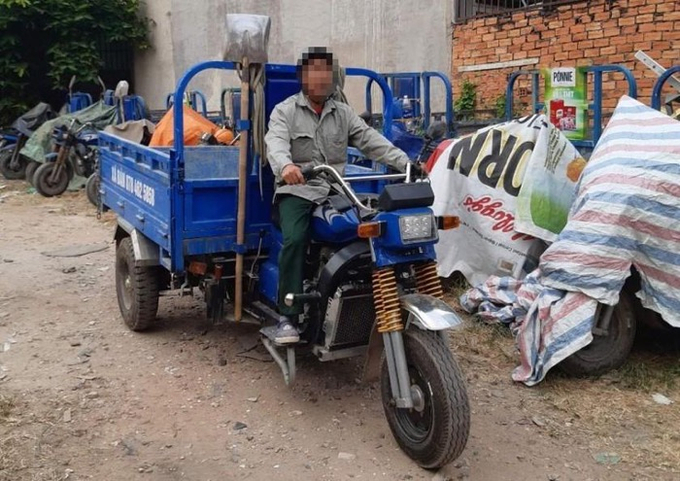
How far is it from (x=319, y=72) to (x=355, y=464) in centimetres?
206

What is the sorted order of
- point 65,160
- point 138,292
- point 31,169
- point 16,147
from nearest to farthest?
point 138,292 → point 65,160 → point 31,169 → point 16,147

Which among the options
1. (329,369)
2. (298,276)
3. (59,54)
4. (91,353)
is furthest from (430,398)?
(59,54)

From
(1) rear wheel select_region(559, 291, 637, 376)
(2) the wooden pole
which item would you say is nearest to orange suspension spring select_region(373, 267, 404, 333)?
(2) the wooden pole

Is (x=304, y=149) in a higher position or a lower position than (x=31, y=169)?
higher

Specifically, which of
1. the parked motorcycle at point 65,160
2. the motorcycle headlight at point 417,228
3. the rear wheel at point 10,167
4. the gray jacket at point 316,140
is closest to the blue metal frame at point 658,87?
the gray jacket at point 316,140

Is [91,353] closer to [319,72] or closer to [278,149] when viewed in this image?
[278,149]

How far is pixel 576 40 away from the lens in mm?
8438

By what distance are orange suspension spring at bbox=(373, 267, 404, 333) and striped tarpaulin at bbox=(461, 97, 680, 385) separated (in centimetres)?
123

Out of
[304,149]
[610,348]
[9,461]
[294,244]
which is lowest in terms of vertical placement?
[9,461]

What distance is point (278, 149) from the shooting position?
152 inches

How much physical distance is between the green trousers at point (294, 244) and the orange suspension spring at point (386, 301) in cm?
54

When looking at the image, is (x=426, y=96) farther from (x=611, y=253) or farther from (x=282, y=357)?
(x=282, y=357)

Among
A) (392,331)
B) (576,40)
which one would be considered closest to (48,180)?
(576,40)

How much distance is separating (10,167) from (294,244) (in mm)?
11363
